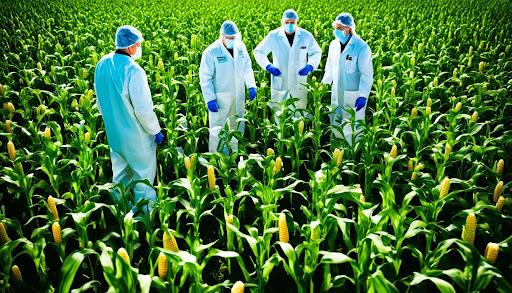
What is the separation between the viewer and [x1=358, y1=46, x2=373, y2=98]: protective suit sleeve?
5293mm

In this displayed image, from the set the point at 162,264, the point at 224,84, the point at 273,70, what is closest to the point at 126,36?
the point at 224,84

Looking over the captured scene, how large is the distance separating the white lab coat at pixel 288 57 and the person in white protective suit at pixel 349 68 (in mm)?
514

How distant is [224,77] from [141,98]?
63.7 inches

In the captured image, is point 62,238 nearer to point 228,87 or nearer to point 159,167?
point 159,167

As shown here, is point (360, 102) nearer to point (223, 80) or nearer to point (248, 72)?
point (248, 72)

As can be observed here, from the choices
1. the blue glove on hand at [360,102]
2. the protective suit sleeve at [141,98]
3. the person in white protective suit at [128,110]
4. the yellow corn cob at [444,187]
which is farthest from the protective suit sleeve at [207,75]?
the yellow corn cob at [444,187]

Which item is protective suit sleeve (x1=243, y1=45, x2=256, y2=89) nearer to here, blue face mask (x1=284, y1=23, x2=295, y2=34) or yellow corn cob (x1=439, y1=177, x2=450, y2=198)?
A: blue face mask (x1=284, y1=23, x2=295, y2=34)

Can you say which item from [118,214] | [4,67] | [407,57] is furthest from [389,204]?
[4,67]

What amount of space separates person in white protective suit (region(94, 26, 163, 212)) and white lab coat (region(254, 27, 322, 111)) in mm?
2474

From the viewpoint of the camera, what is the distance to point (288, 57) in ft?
20.0

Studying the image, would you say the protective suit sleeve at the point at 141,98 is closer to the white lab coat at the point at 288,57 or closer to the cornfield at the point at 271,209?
the cornfield at the point at 271,209

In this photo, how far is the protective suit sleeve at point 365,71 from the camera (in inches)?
208

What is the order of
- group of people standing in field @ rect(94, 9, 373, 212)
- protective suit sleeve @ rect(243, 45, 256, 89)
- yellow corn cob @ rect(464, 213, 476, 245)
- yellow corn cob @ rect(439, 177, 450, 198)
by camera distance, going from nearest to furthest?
yellow corn cob @ rect(464, 213, 476, 245) < yellow corn cob @ rect(439, 177, 450, 198) < group of people standing in field @ rect(94, 9, 373, 212) < protective suit sleeve @ rect(243, 45, 256, 89)

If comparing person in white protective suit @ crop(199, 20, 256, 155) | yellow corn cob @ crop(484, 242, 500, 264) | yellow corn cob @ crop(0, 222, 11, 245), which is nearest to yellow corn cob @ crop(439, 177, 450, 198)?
yellow corn cob @ crop(484, 242, 500, 264)
